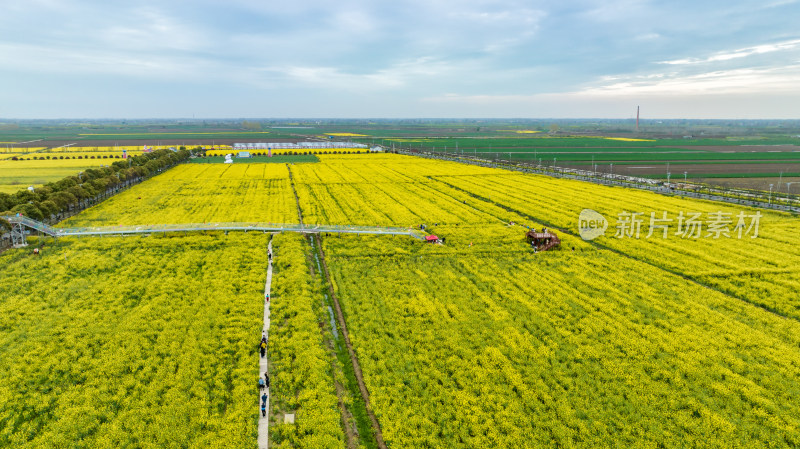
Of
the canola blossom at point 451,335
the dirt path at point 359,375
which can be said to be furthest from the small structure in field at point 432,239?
the dirt path at point 359,375

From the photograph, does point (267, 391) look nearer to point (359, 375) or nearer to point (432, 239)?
point (359, 375)

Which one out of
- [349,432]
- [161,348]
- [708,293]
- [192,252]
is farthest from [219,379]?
[708,293]

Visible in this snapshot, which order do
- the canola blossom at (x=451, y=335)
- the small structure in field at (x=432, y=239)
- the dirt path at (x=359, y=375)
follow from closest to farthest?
the dirt path at (x=359, y=375), the canola blossom at (x=451, y=335), the small structure in field at (x=432, y=239)

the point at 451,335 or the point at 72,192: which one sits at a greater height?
the point at 72,192

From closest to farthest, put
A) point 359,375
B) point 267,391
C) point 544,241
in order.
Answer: point 267,391 < point 359,375 < point 544,241

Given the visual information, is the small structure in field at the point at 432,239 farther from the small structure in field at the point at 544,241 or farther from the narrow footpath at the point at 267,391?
the narrow footpath at the point at 267,391

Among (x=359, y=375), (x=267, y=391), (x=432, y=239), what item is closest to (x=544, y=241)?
(x=432, y=239)

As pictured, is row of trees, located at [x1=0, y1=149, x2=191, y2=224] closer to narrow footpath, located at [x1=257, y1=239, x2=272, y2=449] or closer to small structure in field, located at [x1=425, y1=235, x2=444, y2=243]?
narrow footpath, located at [x1=257, y1=239, x2=272, y2=449]

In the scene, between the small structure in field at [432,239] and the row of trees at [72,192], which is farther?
the row of trees at [72,192]

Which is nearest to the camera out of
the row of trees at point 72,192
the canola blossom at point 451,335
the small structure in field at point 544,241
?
the canola blossom at point 451,335

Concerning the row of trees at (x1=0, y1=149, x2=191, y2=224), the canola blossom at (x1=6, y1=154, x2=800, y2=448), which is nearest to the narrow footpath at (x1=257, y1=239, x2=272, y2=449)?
the canola blossom at (x1=6, y1=154, x2=800, y2=448)
